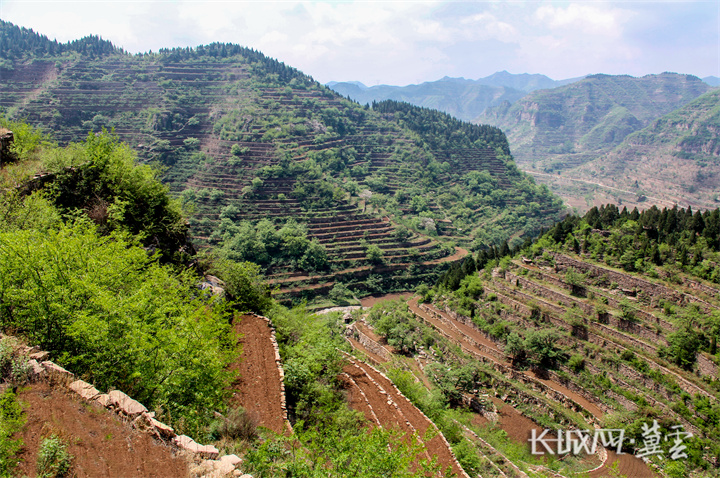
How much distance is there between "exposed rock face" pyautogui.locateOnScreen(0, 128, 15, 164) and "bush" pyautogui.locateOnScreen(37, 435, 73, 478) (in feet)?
52.2

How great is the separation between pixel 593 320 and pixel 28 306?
97.7ft

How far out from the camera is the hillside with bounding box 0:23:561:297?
56656mm

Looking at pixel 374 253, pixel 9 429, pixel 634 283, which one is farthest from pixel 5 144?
pixel 374 253

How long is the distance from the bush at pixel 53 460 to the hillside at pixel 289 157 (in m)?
42.9

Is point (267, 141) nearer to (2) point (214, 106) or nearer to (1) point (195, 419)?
(2) point (214, 106)

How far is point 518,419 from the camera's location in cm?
2372

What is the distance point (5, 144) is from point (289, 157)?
2134 inches

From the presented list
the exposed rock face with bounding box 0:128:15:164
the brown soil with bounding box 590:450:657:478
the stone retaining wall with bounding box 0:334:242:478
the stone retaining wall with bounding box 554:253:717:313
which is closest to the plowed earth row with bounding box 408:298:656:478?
the brown soil with bounding box 590:450:657:478

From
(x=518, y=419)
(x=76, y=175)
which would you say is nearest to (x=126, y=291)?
(x=76, y=175)

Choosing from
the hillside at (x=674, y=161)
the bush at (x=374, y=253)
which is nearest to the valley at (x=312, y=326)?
the bush at (x=374, y=253)

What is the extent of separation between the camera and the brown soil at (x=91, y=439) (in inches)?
Result: 272

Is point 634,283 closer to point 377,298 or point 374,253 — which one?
point 377,298

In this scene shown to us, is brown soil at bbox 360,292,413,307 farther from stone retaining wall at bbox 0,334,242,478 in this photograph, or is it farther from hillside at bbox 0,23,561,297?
stone retaining wall at bbox 0,334,242,478

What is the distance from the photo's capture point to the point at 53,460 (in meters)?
6.49
